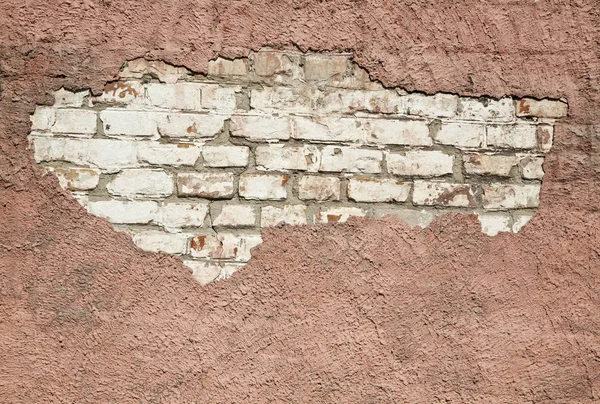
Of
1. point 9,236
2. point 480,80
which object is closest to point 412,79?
point 480,80

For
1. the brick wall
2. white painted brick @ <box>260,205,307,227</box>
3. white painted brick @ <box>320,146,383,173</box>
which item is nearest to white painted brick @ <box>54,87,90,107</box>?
the brick wall

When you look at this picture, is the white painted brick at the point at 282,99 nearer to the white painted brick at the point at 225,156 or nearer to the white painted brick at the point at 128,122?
the white painted brick at the point at 225,156

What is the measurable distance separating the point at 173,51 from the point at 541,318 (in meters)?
1.45

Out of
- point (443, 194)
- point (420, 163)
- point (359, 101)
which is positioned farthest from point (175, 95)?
point (443, 194)

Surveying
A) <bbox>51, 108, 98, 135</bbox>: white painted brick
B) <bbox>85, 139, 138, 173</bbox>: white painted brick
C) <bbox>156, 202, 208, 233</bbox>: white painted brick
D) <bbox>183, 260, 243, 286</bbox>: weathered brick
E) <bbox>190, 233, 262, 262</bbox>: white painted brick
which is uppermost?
<bbox>51, 108, 98, 135</bbox>: white painted brick

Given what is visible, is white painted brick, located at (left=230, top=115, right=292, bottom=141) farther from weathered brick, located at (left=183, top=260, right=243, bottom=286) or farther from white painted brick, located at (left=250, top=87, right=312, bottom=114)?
weathered brick, located at (left=183, top=260, right=243, bottom=286)

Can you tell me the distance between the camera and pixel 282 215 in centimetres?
186

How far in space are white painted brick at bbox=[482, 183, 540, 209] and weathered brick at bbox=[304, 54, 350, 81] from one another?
2.01 ft

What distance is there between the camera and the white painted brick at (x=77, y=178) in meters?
1.80

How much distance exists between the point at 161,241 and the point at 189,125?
37 cm

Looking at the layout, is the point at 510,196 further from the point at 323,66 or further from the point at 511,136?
the point at 323,66

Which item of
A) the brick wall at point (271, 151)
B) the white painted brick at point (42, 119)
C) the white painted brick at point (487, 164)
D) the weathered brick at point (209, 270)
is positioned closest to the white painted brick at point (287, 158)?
the brick wall at point (271, 151)

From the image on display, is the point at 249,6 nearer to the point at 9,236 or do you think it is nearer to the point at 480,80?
the point at 480,80

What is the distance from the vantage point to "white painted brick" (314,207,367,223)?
1.87 m
